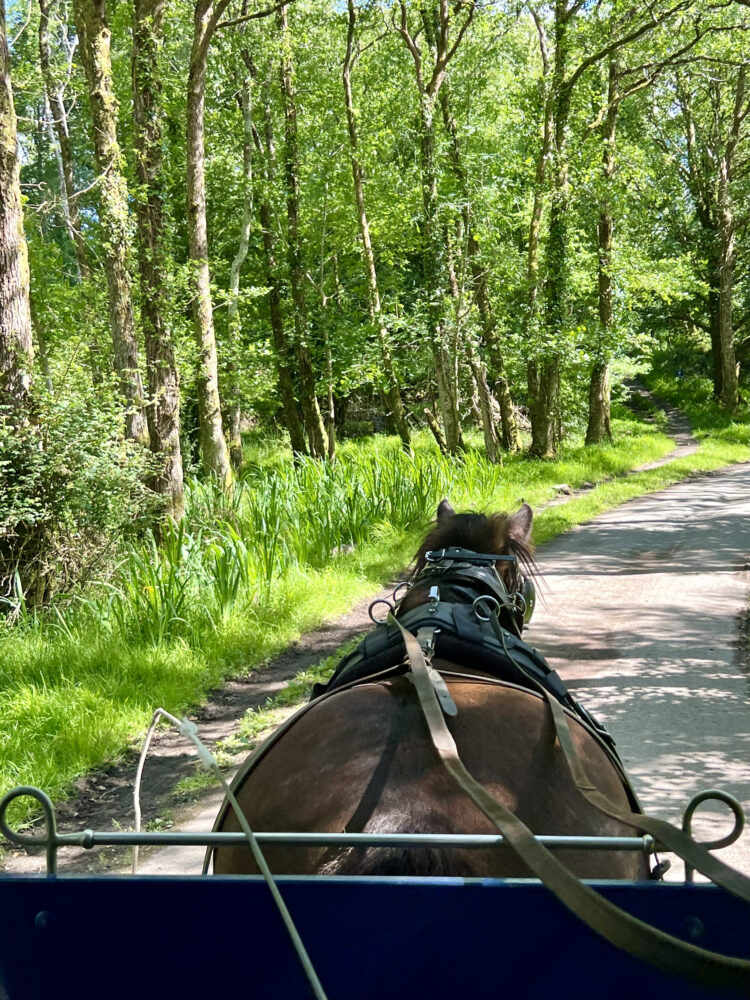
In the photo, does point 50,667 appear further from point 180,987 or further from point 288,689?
point 180,987

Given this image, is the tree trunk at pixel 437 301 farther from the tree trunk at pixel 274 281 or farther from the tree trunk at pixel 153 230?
the tree trunk at pixel 153 230

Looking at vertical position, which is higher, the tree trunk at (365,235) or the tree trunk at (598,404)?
the tree trunk at (365,235)

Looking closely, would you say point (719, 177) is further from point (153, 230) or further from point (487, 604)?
point (487, 604)

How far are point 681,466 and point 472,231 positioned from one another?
→ 6.45 metres

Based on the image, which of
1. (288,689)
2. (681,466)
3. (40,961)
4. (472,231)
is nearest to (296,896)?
(40,961)

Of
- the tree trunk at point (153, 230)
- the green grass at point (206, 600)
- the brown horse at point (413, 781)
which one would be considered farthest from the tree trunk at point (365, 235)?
the brown horse at point (413, 781)

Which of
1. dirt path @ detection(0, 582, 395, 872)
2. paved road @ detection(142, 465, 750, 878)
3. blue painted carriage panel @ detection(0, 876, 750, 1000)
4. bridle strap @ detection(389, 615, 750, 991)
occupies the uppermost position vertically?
bridle strap @ detection(389, 615, 750, 991)

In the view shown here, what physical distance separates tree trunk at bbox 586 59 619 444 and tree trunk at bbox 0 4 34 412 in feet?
36.8

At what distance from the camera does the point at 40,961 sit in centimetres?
150

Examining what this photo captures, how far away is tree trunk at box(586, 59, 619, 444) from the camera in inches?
670

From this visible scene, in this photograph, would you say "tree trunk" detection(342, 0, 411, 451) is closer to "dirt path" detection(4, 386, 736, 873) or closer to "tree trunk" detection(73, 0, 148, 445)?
"tree trunk" detection(73, 0, 148, 445)

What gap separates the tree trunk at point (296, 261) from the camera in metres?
19.0

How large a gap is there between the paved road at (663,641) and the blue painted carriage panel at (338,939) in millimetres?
2656

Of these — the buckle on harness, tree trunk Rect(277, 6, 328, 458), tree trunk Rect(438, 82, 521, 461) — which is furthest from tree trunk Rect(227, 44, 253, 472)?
the buckle on harness
